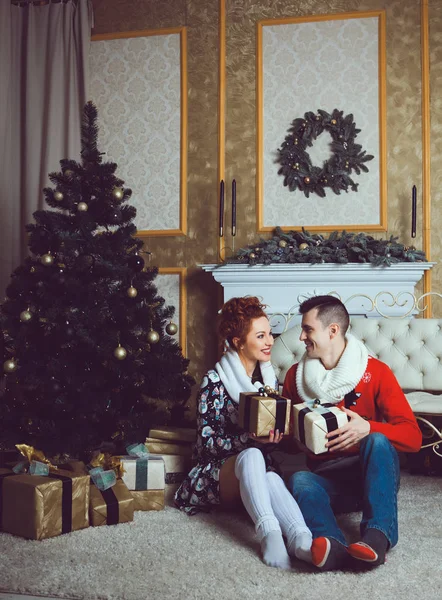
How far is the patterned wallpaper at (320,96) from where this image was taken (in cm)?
417

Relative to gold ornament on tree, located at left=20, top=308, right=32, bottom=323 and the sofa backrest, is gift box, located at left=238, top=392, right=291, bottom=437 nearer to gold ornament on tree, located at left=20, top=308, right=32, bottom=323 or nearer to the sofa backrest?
gold ornament on tree, located at left=20, top=308, right=32, bottom=323

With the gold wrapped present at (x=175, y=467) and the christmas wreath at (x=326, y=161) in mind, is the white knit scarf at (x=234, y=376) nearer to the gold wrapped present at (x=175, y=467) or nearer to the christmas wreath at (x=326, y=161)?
the gold wrapped present at (x=175, y=467)

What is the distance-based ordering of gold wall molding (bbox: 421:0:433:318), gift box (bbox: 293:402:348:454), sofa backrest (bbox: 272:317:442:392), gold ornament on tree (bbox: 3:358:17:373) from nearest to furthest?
1. gift box (bbox: 293:402:348:454)
2. gold ornament on tree (bbox: 3:358:17:373)
3. sofa backrest (bbox: 272:317:442:392)
4. gold wall molding (bbox: 421:0:433:318)

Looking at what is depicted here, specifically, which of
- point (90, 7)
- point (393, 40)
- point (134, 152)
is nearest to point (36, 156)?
point (134, 152)

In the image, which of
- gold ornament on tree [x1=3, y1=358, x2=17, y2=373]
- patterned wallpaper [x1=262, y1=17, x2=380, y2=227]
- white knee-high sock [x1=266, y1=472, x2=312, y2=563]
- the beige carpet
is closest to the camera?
the beige carpet

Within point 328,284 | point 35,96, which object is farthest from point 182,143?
point 328,284

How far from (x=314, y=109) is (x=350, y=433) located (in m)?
2.74

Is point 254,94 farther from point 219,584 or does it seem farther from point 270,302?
point 219,584

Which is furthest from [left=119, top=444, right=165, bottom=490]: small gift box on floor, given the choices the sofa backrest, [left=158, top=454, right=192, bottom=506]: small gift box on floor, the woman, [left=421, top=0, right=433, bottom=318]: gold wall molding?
[left=421, top=0, right=433, bottom=318]: gold wall molding

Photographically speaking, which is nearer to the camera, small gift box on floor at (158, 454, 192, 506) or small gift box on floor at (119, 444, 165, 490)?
small gift box on floor at (119, 444, 165, 490)

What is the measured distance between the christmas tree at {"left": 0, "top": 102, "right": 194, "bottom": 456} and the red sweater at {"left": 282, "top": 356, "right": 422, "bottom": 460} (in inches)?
40.2

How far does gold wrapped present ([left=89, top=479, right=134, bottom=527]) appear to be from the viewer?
7.77 ft

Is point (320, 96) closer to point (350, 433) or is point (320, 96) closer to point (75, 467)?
point (350, 433)

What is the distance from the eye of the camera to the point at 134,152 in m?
4.52
